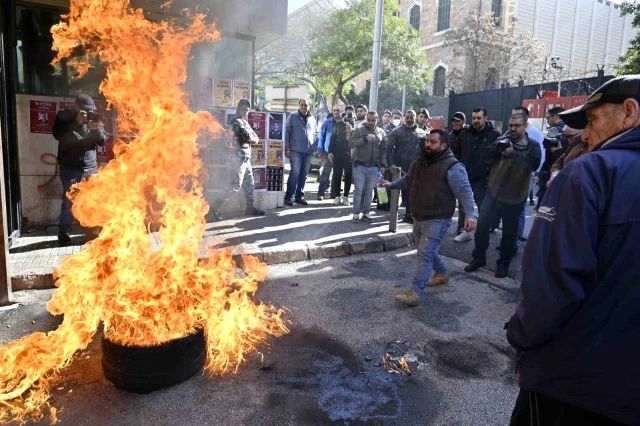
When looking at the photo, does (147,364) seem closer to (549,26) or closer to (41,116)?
(41,116)

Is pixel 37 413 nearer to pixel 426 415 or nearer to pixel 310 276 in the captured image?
pixel 426 415

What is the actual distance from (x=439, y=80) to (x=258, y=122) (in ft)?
93.5

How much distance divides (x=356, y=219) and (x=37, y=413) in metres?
6.50

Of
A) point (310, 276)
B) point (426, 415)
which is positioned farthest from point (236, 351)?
point (310, 276)

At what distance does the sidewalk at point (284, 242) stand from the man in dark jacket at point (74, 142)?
1.70 ft

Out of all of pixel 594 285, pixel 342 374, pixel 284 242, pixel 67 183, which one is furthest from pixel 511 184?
pixel 67 183

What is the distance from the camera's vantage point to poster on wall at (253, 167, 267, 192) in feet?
30.9

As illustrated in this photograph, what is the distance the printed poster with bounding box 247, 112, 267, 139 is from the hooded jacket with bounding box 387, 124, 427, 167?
266 cm

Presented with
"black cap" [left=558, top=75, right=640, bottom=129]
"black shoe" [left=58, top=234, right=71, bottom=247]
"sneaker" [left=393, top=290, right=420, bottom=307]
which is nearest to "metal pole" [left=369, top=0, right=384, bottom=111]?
"sneaker" [left=393, top=290, right=420, bottom=307]

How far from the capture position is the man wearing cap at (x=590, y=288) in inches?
60.3

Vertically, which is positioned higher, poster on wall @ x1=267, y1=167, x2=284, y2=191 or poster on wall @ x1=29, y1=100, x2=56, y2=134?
poster on wall @ x1=29, y1=100, x2=56, y2=134

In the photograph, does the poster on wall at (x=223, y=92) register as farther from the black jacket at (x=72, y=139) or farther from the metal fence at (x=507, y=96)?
the metal fence at (x=507, y=96)

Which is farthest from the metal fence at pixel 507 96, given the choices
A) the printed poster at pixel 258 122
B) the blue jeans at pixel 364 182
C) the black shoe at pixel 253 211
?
the black shoe at pixel 253 211

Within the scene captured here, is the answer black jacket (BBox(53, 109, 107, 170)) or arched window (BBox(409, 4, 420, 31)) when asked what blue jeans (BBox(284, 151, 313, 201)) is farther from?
arched window (BBox(409, 4, 420, 31))
